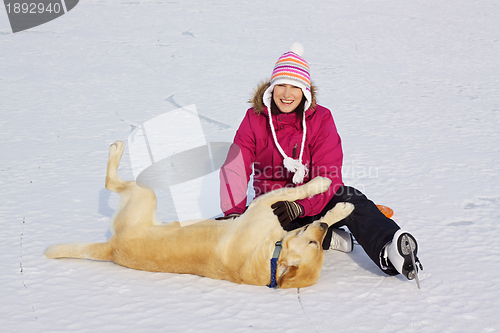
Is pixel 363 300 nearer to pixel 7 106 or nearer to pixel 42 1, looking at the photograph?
pixel 7 106

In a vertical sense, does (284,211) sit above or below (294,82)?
below

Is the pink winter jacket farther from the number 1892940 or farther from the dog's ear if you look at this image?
the number 1892940

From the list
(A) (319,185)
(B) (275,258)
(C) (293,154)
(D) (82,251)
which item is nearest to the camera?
(B) (275,258)

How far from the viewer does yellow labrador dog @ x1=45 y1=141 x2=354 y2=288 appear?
1.98 meters

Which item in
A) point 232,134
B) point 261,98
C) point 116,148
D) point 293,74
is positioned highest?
point 293,74

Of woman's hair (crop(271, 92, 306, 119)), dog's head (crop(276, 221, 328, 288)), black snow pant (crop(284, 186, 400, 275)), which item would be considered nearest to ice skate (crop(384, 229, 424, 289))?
black snow pant (crop(284, 186, 400, 275))

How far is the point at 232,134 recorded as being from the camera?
14.7 feet

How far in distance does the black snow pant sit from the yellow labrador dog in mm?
100

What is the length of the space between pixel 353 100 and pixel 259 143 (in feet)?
10.4

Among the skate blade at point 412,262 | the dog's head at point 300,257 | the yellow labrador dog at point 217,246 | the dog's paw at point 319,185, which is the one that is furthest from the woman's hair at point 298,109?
Answer: the skate blade at point 412,262

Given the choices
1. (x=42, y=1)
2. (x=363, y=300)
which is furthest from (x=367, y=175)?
(x=42, y=1)

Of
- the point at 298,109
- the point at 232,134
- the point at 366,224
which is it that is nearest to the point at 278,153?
the point at 298,109

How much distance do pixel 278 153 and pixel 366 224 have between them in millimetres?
668

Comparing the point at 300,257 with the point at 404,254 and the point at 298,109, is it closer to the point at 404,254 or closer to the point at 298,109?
the point at 404,254
